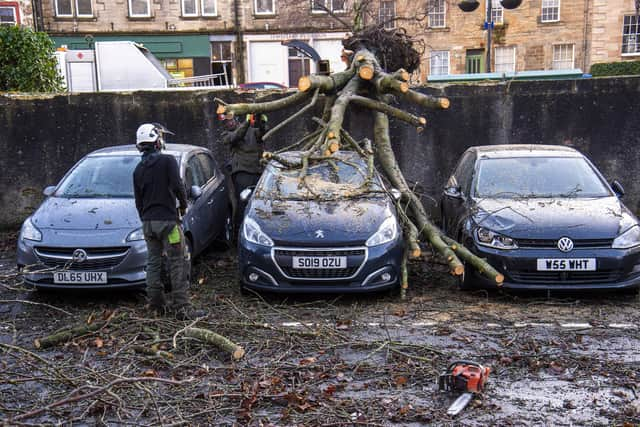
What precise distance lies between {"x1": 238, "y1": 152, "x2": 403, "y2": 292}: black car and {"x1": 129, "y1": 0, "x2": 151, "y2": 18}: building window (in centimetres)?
3251

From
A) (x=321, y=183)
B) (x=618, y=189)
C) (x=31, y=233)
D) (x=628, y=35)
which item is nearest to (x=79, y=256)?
(x=31, y=233)

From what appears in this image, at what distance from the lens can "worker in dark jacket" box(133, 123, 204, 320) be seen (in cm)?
747

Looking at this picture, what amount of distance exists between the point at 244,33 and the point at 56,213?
32.0 meters

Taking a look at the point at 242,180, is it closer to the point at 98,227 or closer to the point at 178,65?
the point at 98,227

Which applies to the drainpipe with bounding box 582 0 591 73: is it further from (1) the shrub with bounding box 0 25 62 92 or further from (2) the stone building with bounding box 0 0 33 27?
(1) the shrub with bounding box 0 25 62 92

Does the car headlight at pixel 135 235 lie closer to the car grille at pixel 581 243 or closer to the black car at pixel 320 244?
the black car at pixel 320 244

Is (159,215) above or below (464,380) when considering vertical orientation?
above

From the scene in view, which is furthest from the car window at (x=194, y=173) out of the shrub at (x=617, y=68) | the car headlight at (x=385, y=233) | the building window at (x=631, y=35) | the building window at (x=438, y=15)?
the building window at (x=631, y=35)

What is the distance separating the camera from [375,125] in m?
11.1

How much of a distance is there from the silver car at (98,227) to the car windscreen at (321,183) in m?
0.98

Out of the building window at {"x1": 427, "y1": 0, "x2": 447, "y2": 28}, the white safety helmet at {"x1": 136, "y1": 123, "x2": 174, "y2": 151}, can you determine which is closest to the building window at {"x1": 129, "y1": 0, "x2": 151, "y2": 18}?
the building window at {"x1": 427, "y1": 0, "x2": 447, "y2": 28}

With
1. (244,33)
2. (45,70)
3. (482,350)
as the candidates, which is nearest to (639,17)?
(244,33)

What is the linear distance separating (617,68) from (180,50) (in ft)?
72.2

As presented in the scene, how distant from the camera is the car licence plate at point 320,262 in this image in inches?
310
